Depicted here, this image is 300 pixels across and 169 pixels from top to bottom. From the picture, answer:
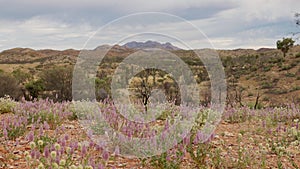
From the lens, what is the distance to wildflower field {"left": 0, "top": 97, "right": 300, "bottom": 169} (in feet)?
11.5

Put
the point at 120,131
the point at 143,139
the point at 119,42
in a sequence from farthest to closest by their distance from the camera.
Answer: the point at 119,42 → the point at 120,131 → the point at 143,139

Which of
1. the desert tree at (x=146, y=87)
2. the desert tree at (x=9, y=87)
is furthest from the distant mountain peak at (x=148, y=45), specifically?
the desert tree at (x=9, y=87)

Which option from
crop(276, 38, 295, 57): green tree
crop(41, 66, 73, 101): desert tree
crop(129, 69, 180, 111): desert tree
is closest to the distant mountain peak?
crop(129, 69, 180, 111): desert tree

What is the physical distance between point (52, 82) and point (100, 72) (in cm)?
491

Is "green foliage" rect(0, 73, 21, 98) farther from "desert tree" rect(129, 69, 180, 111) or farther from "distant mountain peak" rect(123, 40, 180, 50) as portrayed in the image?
"distant mountain peak" rect(123, 40, 180, 50)

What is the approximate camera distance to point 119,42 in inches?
→ 217

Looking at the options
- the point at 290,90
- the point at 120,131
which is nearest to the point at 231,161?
the point at 120,131

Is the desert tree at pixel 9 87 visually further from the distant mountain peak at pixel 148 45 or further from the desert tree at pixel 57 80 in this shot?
the distant mountain peak at pixel 148 45

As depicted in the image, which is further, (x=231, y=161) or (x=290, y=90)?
(x=290, y=90)

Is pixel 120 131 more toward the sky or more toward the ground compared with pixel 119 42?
more toward the ground

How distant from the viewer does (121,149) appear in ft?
14.5

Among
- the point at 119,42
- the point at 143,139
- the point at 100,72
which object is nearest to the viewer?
the point at 143,139

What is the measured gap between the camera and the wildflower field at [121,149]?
3506mm

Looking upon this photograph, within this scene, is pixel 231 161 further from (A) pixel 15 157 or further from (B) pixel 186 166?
(A) pixel 15 157
